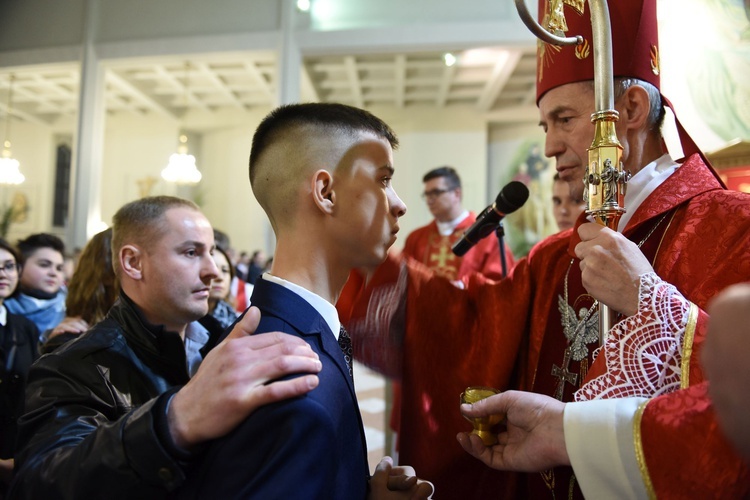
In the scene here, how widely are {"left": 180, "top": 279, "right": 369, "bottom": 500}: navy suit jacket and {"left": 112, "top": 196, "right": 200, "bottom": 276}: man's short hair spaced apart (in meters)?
1.03

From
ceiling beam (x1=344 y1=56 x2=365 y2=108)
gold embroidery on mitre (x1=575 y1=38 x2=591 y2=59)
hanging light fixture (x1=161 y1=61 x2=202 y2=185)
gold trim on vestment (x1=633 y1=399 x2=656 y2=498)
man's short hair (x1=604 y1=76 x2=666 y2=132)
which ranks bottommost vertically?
gold trim on vestment (x1=633 y1=399 x2=656 y2=498)

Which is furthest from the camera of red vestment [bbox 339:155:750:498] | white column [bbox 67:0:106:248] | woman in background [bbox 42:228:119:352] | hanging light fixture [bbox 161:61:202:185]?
hanging light fixture [bbox 161:61:202:185]

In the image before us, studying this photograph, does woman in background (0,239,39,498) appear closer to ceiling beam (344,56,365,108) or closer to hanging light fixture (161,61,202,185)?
hanging light fixture (161,61,202,185)

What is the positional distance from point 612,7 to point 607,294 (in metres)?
0.94

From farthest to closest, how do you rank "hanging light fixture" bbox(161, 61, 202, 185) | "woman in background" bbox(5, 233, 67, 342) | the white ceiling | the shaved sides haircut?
1. the white ceiling
2. "hanging light fixture" bbox(161, 61, 202, 185)
3. "woman in background" bbox(5, 233, 67, 342)
4. the shaved sides haircut

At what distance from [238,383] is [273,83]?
10715mm

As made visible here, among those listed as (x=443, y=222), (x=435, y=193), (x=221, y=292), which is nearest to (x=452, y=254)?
(x=443, y=222)

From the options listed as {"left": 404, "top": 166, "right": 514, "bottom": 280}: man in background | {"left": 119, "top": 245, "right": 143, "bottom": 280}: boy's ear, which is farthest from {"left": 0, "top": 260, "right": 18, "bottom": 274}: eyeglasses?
{"left": 404, "top": 166, "right": 514, "bottom": 280}: man in background

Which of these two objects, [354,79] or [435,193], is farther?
[354,79]

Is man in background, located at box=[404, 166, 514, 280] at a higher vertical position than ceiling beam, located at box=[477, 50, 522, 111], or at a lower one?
lower

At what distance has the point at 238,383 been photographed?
95 cm

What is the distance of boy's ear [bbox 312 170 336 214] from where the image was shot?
4.06 feet

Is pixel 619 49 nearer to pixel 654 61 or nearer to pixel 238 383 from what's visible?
pixel 654 61

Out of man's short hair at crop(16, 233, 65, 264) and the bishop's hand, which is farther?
man's short hair at crop(16, 233, 65, 264)
